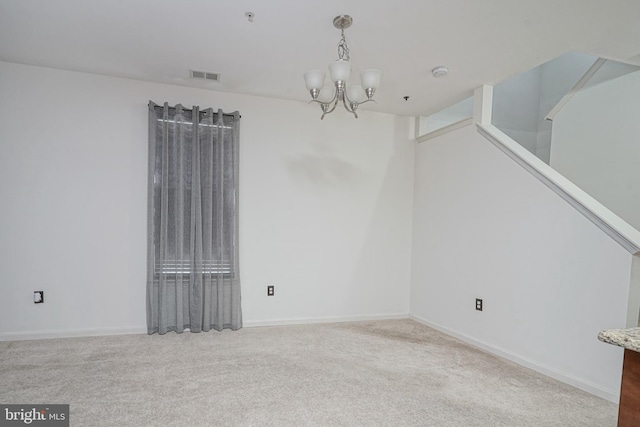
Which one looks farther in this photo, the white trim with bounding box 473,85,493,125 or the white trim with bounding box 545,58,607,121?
the white trim with bounding box 545,58,607,121

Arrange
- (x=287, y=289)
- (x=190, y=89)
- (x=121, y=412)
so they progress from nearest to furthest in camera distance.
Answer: (x=121, y=412)
(x=190, y=89)
(x=287, y=289)

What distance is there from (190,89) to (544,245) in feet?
11.5

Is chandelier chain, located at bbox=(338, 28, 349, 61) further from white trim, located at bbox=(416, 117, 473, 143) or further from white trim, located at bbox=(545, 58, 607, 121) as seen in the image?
white trim, located at bbox=(545, 58, 607, 121)

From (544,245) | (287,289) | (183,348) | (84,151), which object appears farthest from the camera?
(287,289)

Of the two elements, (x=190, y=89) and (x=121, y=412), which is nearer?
(x=121, y=412)

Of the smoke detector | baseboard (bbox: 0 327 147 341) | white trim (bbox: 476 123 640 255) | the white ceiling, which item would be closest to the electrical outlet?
baseboard (bbox: 0 327 147 341)

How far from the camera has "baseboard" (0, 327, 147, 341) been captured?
9.91 feet

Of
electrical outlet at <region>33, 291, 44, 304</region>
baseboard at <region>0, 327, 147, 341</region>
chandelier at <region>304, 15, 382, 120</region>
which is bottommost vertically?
baseboard at <region>0, 327, 147, 341</region>

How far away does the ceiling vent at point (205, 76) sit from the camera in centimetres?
307

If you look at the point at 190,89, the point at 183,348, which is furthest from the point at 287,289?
the point at 190,89

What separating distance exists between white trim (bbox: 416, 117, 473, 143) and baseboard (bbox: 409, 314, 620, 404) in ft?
6.91

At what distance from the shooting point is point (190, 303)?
333 cm

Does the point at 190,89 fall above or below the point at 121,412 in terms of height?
above

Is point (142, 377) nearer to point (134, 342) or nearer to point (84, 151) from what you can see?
point (134, 342)
